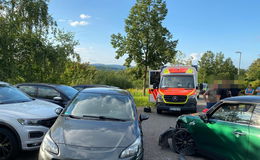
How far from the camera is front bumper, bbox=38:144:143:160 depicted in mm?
2652

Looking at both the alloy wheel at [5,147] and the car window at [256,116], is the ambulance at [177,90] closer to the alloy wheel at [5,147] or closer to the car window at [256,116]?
the car window at [256,116]

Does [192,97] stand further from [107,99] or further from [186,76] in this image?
[107,99]

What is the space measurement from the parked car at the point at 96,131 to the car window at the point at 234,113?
1718 mm

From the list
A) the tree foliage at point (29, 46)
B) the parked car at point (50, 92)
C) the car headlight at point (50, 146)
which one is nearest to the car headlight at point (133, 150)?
the car headlight at point (50, 146)

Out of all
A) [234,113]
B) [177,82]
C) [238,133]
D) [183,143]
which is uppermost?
[177,82]

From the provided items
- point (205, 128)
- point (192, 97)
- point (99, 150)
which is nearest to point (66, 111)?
point (99, 150)

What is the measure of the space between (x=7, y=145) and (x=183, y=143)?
4034 mm

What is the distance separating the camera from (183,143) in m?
4.84

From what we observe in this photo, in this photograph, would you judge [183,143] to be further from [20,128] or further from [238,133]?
[20,128]

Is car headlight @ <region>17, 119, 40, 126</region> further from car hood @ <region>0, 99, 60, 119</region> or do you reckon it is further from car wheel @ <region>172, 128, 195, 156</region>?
car wheel @ <region>172, 128, 195, 156</region>

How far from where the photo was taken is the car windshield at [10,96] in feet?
15.1

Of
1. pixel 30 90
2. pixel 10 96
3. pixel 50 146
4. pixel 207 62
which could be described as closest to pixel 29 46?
pixel 30 90

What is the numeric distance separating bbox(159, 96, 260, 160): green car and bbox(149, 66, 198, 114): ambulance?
4881mm

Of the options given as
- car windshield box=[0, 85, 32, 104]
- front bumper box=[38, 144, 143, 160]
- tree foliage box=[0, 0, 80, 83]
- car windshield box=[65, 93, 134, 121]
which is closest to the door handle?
car windshield box=[65, 93, 134, 121]
